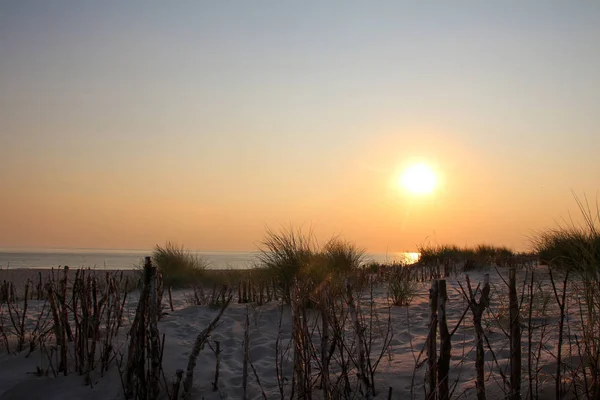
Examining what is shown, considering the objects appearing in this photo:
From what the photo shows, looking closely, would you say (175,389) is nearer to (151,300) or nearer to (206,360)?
(151,300)

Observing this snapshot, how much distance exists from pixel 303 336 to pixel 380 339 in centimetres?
180

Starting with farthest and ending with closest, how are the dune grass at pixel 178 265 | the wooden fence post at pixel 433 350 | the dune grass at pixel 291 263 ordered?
the dune grass at pixel 178 265 → the dune grass at pixel 291 263 → the wooden fence post at pixel 433 350

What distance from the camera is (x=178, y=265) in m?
12.0

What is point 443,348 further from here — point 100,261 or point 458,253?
point 100,261

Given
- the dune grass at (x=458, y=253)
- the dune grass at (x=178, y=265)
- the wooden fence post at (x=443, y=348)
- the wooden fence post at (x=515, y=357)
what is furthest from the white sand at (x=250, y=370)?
the dune grass at (x=458, y=253)

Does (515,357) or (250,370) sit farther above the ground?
(515,357)

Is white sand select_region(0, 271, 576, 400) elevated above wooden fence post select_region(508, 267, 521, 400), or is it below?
below

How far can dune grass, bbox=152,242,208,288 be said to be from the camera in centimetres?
1095

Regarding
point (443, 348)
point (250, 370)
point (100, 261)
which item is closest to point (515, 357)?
point (443, 348)

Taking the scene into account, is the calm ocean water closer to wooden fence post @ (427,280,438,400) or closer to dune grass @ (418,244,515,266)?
dune grass @ (418,244,515,266)

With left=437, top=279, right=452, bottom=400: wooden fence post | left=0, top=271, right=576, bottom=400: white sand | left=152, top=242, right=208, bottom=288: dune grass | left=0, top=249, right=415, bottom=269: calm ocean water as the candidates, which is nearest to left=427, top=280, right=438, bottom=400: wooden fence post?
left=437, top=279, right=452, bottom=400: wooden fence post

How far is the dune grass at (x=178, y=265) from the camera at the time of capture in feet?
35.9

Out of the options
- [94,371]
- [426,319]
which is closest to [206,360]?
[94,371]

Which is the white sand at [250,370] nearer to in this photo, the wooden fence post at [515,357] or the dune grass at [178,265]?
the wooden fence post at [515,357]
